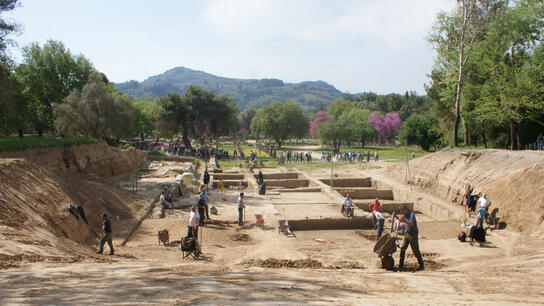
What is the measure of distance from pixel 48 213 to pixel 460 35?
31818 millimetres

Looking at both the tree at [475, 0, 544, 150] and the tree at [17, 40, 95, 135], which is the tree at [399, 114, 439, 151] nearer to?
the tree at [475, 0, 544, 150]

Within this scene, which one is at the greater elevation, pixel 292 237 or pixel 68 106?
pixel 68 106

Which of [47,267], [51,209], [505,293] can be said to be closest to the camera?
[505,293]

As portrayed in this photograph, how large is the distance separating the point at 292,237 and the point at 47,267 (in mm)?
7897

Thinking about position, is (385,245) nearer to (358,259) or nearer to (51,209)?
(358,259)

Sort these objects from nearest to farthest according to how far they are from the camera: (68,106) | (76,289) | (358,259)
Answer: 1. (76,289)
2. (358,259)
3. (68,106)

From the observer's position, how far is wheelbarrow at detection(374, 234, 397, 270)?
28.7ft

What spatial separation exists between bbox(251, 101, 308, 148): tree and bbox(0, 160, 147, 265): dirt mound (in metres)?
46.3

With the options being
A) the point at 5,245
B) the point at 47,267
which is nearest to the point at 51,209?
the point at 5,245

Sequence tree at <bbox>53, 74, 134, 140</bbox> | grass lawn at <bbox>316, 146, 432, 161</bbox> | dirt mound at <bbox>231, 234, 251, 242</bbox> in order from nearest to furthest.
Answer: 1. dirt mound at <bbox>231, 234, 251, 242</bbox>
2. tree at <bbox>53, 74, 134, 140</bbox>
3. grass lawn at <bbox>316, 146, 432, 161</bbox>

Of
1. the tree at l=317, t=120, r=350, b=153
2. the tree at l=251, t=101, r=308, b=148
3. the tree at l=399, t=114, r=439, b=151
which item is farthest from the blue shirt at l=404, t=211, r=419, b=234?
the tree at l=251, t=101, r=308, b=148

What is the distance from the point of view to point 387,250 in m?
8.79

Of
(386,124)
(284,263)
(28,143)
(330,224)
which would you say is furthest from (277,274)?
(386,124)

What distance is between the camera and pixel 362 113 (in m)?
76.2
